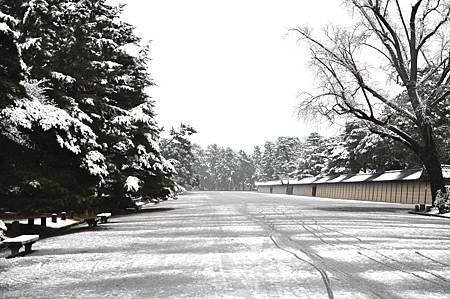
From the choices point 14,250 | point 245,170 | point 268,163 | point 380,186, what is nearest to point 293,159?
point 268,163

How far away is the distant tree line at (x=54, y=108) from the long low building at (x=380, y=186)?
28.7 m

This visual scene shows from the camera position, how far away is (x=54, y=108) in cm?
1296

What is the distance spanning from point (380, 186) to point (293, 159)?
72.7 meters

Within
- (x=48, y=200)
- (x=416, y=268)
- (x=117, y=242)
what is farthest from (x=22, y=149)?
(x=416, y=268)

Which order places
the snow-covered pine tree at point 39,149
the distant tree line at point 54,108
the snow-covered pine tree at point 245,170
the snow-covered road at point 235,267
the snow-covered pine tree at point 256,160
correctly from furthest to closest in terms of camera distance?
the snow-covered pine tree at point 256,160 → the snow-covered pine tree at point 245,170 → the snow-covered pine tree at point 39,149 → the distant tree line at point 54,108 → the snow-covered road at point 235,267

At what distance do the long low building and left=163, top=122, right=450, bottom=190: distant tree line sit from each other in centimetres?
275

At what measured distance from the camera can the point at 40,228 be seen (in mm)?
15688

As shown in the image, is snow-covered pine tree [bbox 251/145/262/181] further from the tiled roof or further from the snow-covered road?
the snow-covered road

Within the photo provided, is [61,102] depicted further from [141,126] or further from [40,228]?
[141,126]

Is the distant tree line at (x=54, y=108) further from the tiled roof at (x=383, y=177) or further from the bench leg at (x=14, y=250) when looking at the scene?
the tiled roof at (x=383, y=177)

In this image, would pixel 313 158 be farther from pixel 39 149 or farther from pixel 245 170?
pixel 39 149

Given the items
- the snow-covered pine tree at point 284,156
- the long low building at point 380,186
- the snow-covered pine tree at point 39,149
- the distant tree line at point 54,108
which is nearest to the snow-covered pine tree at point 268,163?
the snow-covered pine tree at point 284,156

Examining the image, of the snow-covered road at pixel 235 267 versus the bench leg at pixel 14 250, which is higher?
the snow-covered road at pixel 235 267

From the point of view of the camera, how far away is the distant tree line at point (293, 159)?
5000 cm
